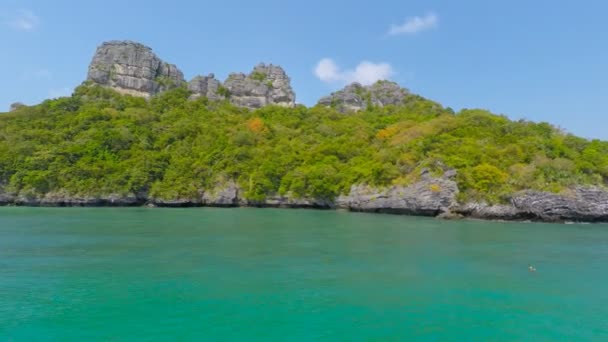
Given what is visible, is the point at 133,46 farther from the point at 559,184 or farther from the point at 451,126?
the point at 559,184

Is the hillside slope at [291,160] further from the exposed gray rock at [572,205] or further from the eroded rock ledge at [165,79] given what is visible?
the eroded rock ledge at [165,79]

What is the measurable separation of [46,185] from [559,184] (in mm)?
45189

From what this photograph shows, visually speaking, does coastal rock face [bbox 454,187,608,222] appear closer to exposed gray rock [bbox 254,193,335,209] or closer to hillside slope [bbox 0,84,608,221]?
hillside slope [bbox 0,84,608,221]

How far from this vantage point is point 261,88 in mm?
71188

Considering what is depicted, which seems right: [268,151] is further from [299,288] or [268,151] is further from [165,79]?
[299,288]

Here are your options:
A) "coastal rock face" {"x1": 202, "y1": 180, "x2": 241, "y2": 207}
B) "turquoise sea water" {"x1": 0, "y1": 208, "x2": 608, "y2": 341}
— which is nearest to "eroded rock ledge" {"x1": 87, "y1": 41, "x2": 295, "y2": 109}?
"coastal rock face" {"x1": 202, "y1": 180, "x2": 241, "y2": 207}

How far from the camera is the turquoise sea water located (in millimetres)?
8031

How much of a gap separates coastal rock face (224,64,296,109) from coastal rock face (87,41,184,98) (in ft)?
38.5

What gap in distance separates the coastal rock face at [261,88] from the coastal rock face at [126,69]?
11735 millimetres

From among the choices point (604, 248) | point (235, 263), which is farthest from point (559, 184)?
point (235, 263)

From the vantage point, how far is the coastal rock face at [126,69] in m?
66.5

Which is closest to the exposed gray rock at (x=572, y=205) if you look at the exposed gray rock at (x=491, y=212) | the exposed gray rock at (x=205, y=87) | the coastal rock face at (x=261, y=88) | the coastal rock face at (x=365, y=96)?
the exposed gray rock at (x=491, y=212)

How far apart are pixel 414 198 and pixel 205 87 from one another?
49513mm

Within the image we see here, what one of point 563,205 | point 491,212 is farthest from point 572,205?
point 491,212
